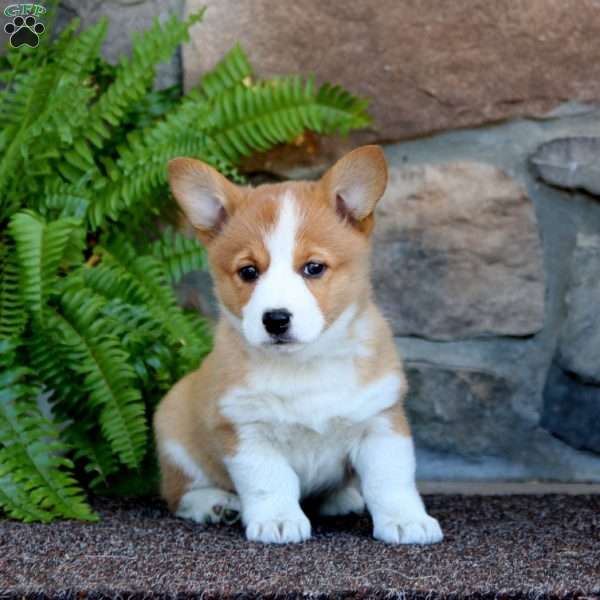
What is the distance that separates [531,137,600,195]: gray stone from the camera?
3.67 m

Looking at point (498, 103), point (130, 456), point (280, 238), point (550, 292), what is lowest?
point (130, 456)

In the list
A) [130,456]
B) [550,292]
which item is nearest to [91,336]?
[130,456]

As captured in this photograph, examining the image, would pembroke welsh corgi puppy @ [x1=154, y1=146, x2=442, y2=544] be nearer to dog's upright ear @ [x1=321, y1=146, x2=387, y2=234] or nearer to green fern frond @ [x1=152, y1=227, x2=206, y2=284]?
dog's upright ear @ [x1=321, y1=146, x2=387, y2=234]

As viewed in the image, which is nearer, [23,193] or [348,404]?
[348,404]

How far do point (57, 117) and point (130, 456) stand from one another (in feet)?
4.05

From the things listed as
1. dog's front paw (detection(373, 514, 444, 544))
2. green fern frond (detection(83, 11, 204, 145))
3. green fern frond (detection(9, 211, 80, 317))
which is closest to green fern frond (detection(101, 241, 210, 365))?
green fern frond (detection(9, 211, 80, 317))

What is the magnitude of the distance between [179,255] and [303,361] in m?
1.02

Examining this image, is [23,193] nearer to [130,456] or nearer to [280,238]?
[130,456]

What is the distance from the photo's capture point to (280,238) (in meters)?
2.89

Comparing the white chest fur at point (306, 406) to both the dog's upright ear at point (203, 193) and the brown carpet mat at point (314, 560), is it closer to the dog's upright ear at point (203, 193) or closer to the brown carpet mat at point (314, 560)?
the brown carpet mat at point (314, 560)

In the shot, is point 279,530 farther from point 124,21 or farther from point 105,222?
point 124,21

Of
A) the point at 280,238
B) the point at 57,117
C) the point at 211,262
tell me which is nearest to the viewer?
the point at 280,238

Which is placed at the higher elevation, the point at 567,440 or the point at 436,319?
the point at 436,319

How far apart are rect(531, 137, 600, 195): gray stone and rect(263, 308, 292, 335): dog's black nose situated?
1.41 m
